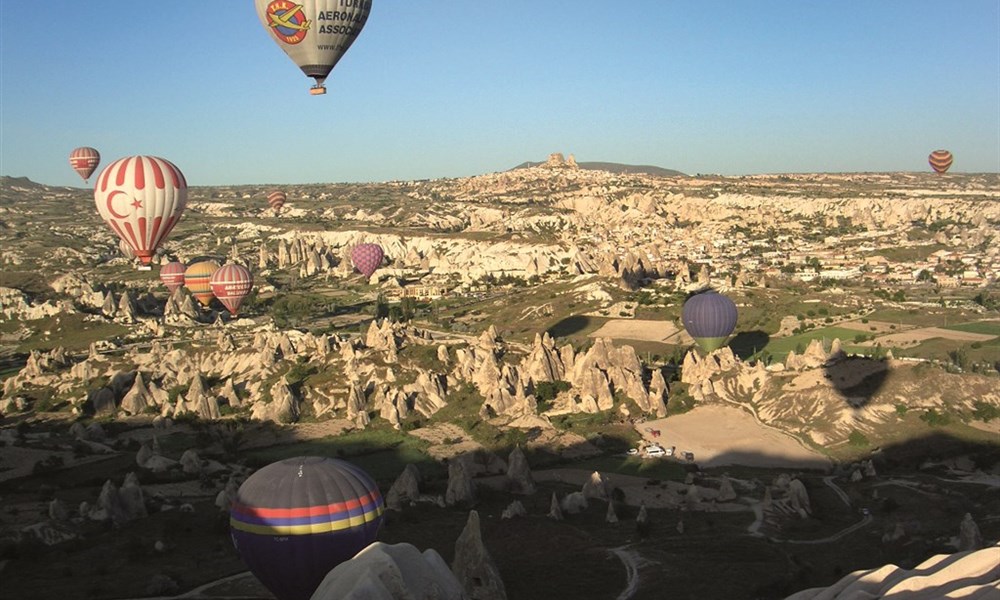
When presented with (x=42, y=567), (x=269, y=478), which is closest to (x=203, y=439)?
(x=42, y=567)

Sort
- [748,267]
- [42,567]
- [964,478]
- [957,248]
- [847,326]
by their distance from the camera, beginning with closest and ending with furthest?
[42,567] < [964,478] < [847,326] < [748,267] < [957,248]

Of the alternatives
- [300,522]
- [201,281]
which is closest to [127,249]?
[201,281]

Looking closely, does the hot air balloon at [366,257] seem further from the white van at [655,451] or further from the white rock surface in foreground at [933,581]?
the white rock surface in foreground at [933,581]

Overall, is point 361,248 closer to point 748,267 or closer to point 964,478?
point 748,267

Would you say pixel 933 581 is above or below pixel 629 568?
above

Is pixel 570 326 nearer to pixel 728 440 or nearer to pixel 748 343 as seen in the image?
pixel 748 343

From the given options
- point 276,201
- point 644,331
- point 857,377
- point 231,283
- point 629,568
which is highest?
point 231,283

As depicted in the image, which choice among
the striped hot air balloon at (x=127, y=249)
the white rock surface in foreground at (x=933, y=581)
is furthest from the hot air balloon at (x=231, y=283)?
the white rock surface in foreground at (x=933, y=581)
